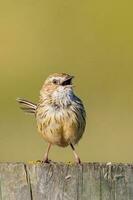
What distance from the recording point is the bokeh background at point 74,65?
43.7 feet

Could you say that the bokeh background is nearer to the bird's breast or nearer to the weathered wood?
the bird's breast

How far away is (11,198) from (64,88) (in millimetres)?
2734

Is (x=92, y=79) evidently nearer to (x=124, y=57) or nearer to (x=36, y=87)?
(x=36, y=87)

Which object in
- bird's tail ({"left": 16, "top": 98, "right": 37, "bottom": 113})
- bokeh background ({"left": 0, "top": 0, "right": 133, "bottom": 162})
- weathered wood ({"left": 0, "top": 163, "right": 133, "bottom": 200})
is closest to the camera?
weathered wood ({"left": 0, "top": 163, "right": 133, "bottom": 200})

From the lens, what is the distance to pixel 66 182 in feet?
20.3

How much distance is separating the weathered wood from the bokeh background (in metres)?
5.92

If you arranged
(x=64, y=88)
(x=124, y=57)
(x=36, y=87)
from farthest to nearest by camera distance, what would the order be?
(x=124, y=57)
(x=36, y=87)
(x=64, y=88)

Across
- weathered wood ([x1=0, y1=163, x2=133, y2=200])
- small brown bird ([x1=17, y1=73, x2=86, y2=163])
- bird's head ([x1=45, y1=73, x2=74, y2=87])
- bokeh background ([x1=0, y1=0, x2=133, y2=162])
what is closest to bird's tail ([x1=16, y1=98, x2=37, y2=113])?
small brown bird ([x1=17, y1=73, x2=86, y2=163])

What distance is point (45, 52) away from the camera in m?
19.4

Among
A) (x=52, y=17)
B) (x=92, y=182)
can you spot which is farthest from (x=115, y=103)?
(x=92, y=182)

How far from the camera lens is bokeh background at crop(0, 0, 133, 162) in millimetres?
13328

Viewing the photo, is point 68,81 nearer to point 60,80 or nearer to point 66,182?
point 60,80

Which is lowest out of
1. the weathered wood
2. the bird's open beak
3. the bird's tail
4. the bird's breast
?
the weathered wood

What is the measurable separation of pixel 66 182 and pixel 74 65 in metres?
11.9
